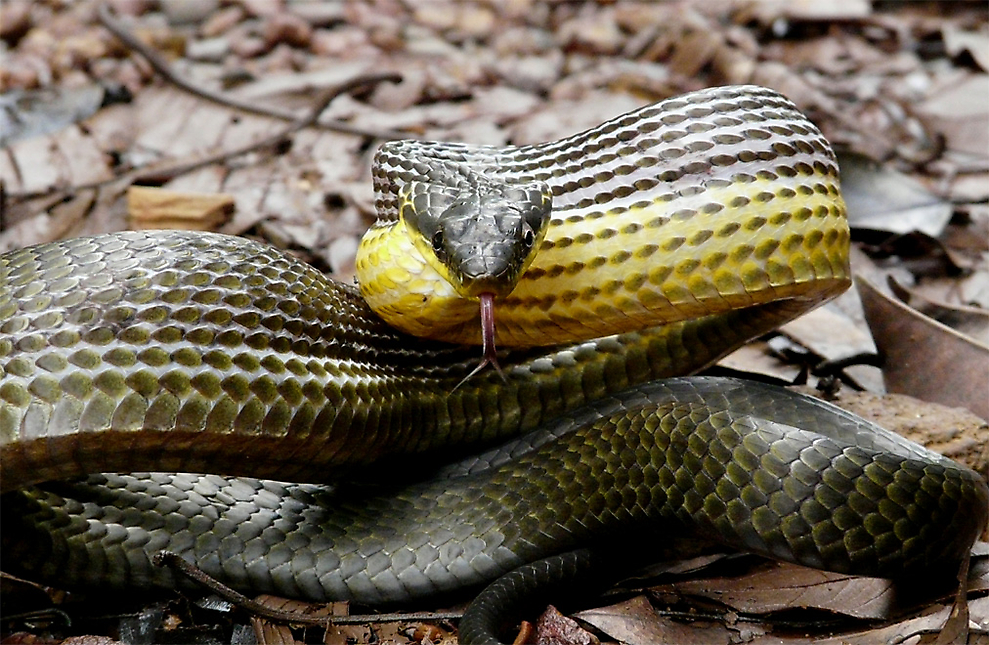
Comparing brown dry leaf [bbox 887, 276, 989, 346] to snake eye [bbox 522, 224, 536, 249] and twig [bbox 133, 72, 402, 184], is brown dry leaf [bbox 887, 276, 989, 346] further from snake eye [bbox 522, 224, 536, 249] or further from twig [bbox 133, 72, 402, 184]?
twig [bbox 133, 72, 402, 184]

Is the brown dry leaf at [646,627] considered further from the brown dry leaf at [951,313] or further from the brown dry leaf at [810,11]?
the brown dry leaf at [810,11]

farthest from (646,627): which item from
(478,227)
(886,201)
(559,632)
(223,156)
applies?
(223,156)

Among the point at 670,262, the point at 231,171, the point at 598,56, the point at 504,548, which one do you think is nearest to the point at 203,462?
the point at 504,548

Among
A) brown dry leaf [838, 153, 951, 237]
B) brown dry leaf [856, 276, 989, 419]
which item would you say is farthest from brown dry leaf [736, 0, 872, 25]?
brown dry leaf [856, 276, 989, 419]

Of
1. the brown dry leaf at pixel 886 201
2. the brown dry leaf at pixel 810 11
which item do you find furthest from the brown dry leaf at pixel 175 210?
the brown dry leaf at pixel 810 11

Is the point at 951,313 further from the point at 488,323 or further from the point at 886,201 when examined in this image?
the point at 488,323

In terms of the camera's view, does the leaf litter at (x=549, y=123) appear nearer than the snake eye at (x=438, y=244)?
No
